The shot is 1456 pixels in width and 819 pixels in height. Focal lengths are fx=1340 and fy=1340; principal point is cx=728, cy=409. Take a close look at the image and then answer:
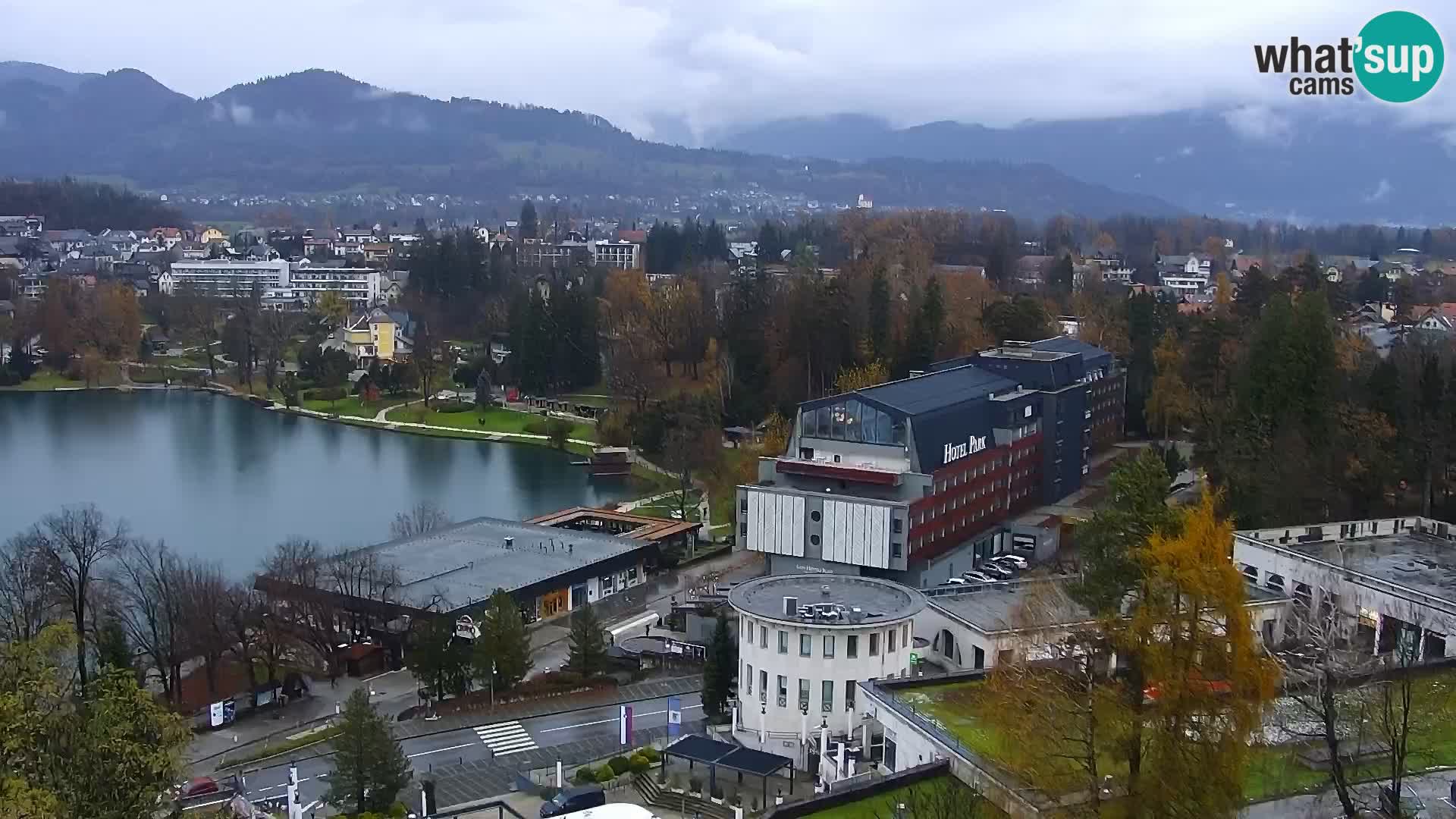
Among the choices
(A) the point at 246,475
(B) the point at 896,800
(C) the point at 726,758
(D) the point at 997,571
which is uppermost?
(B) the point at 896,800

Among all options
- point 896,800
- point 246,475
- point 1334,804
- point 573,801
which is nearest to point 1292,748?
point 1334,804

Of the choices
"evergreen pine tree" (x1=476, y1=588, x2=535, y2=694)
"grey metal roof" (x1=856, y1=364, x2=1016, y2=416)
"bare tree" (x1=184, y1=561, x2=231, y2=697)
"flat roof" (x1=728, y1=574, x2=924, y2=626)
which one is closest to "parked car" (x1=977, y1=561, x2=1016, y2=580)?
"grey metal roof" (x1=856, y1=364, x2=1016, y2=416)

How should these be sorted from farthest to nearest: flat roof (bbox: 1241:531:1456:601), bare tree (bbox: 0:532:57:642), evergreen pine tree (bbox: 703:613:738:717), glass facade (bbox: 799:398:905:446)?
glass facade (bbox: 799:398:905:446)
bare tree (bbox: 0:532:57:642)
flat roof (bbox: 1241:531:1456:601)
evergreen pine tree (bbox: 703:613:738:717)

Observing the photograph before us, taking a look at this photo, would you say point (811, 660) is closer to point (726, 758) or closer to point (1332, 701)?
point (726, 758)

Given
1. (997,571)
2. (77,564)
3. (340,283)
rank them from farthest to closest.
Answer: (340,283) < (997,571) < (77,564)

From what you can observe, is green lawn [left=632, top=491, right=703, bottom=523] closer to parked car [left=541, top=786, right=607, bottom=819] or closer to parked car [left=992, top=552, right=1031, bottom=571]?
parked car [left=992, top=552, right=1031, bottom=571]

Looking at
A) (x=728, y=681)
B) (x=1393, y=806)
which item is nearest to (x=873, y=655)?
(x=728, y=681)

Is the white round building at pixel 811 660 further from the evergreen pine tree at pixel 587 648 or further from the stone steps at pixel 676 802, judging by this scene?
the evergreen pine tree at pixel 587 648
